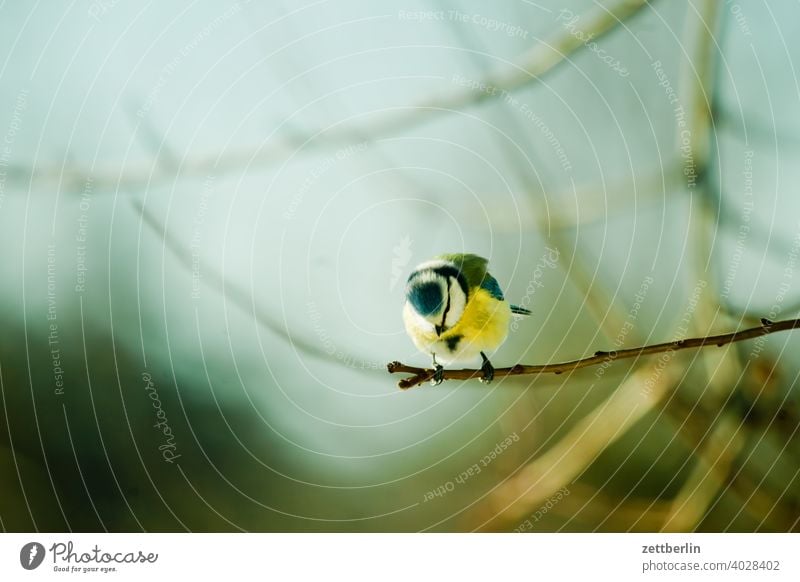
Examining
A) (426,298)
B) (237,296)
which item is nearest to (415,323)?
(426,298)

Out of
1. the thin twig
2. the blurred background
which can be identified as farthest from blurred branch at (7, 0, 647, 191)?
the thin twig

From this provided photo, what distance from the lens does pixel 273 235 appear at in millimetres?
794

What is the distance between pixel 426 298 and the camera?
73 centimetres

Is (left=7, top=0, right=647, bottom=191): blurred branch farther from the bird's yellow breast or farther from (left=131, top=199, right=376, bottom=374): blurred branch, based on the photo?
the bird's yellow breast

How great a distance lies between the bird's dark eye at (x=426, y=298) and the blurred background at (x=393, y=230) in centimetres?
4

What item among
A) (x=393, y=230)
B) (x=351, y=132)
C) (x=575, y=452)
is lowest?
(x=575, y=452)

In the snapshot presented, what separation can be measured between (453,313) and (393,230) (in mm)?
128

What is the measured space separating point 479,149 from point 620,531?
1.61 ft

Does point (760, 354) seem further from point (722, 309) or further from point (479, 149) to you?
point (479, 149)

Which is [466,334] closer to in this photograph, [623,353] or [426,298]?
[426,298]

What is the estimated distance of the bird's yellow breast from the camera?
750mm

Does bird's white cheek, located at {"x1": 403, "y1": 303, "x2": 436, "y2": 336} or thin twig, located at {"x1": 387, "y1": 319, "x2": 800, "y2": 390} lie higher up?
bird's white cheek, located at {"x1": 403, "y1": 303, "x2": 436, "y2": 336}

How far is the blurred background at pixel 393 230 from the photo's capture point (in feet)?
2.47
